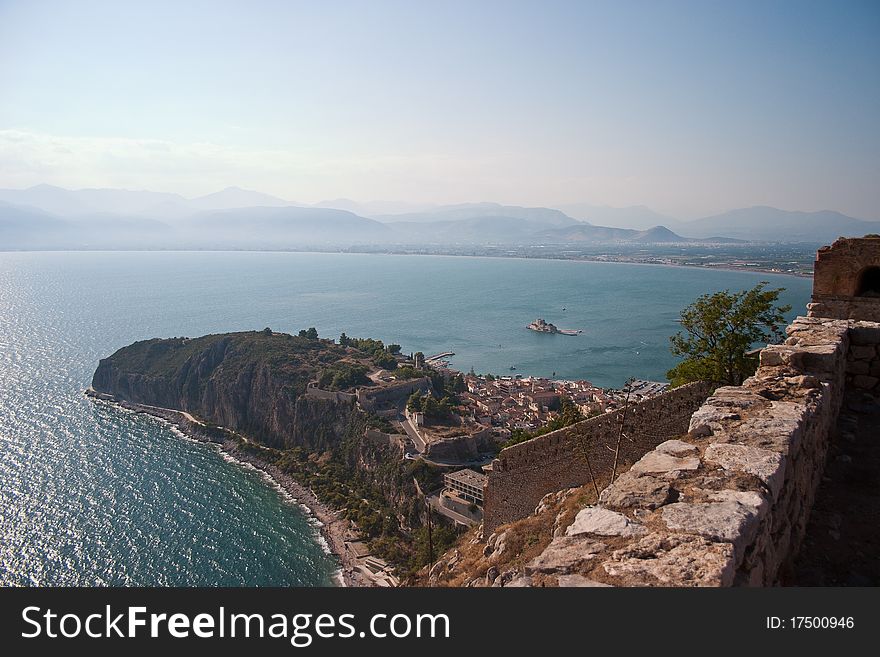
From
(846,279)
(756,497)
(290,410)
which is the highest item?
(846,279)

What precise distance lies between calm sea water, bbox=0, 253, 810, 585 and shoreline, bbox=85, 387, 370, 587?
844 millimetres

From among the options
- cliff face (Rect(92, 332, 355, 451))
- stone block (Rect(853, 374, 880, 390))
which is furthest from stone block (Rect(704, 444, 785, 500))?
cliff face (Rect(92, 332, 355, 451))

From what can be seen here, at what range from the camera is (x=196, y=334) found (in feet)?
314

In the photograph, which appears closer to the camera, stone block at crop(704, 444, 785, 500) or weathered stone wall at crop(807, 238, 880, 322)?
stone block at crop(704, 444, 785, 500)

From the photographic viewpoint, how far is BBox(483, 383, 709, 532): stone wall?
8719 millimetres

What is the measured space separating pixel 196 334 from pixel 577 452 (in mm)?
96055

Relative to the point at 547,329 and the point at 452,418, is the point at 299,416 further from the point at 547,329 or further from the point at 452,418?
the point at 547,329

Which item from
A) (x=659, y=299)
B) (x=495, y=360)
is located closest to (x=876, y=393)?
(x=495, y=360)

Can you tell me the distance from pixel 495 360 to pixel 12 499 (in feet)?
176

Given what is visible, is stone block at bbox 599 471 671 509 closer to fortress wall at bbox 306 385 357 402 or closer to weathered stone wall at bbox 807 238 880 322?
weathered stone wall at bbox 807 238 880 322

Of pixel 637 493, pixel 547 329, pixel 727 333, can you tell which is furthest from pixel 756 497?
pixel 547 329

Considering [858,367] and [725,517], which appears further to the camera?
[858,367]

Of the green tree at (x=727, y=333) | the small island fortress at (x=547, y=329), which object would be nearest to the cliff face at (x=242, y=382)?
the green tree at (x=727, y=333)
